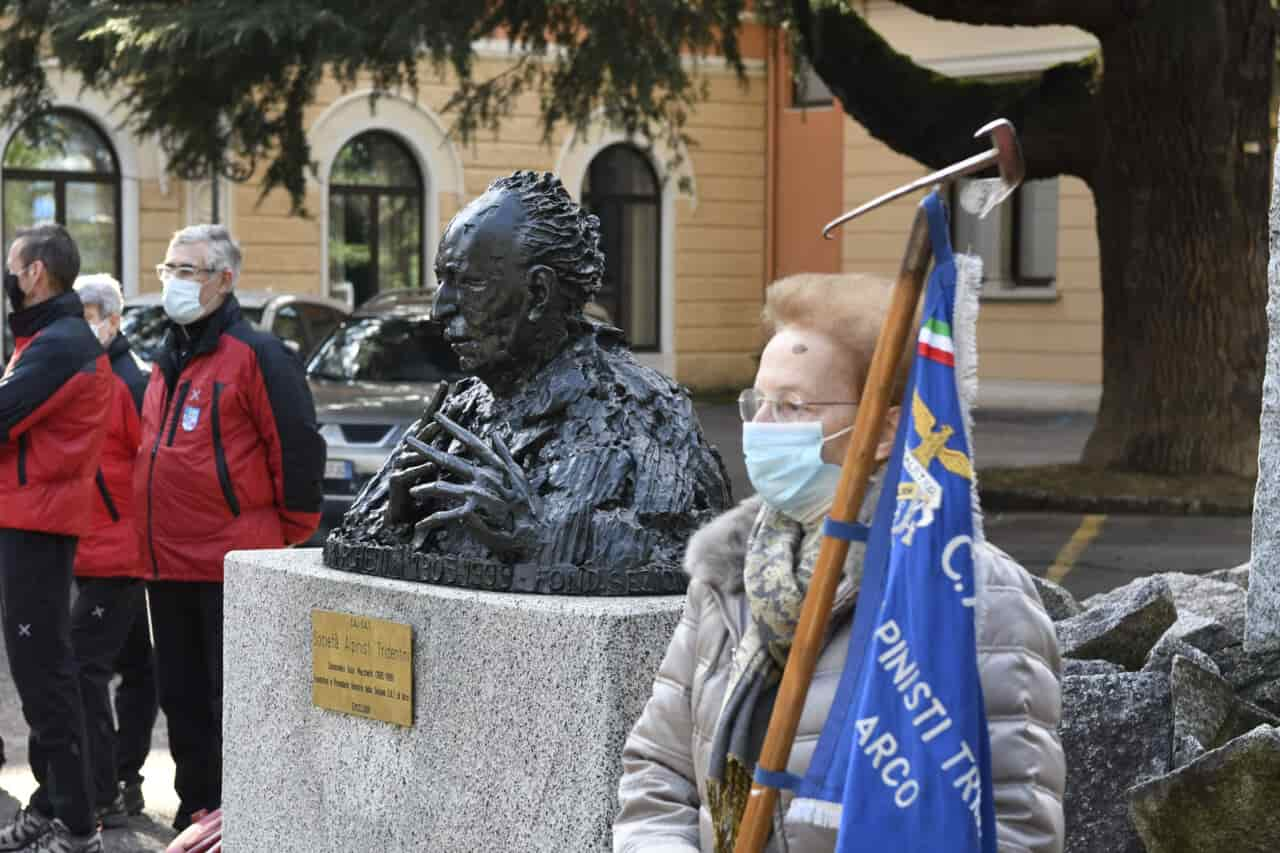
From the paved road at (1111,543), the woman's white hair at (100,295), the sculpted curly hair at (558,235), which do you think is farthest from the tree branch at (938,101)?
the sculpted curly hair at (558,235)

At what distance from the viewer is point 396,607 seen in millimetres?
4359

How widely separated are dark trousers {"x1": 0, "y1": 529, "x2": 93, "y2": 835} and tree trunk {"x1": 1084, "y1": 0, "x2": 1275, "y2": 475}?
9668 mm

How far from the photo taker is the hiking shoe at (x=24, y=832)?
20.2ft

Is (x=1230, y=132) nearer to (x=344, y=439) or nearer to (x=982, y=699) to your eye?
(x=344, y=439)

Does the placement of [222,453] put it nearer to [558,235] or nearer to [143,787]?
[143,787]

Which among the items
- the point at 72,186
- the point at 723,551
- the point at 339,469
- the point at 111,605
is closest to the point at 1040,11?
the point at 339,469

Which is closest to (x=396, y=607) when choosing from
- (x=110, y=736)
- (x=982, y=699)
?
(x=982, y=699)

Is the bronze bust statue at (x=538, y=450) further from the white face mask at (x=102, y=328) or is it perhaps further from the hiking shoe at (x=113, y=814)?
the white face mask at (x=102, y=328)

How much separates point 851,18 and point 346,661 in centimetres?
1142

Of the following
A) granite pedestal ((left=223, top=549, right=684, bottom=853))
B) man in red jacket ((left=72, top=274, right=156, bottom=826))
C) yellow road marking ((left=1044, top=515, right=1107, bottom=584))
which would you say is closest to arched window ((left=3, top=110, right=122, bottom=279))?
yellow road marking ((left=1044, top=515, right=1107, bottom=584))

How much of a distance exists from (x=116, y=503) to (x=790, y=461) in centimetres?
441

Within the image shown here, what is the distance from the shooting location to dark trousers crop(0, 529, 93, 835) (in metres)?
6.07

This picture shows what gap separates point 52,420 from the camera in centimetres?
622

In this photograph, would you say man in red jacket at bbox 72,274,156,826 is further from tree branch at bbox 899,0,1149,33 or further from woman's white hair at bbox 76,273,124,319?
tree branch at bbox 899,0,1149,33
